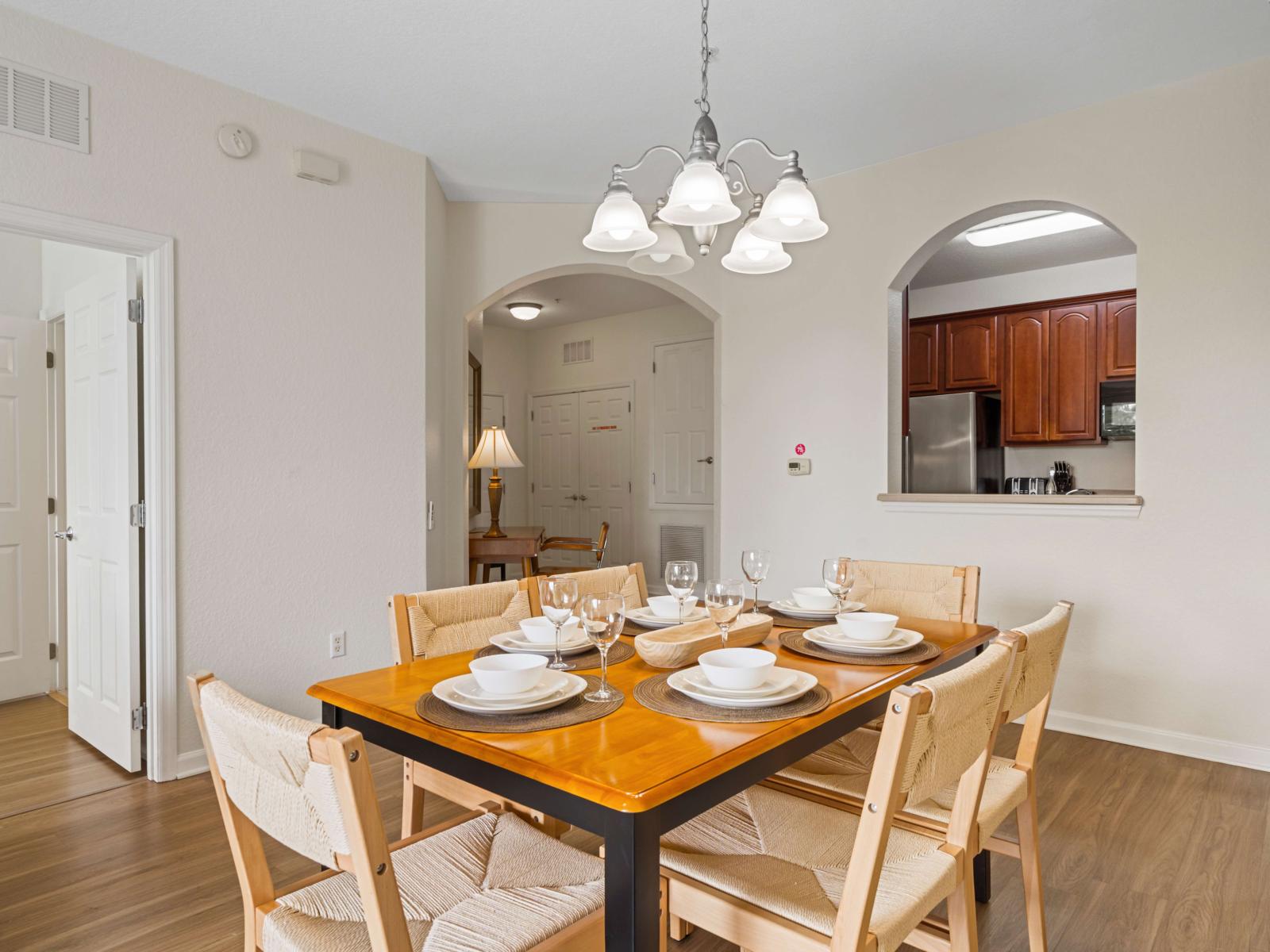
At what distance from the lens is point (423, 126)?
3.42 meters

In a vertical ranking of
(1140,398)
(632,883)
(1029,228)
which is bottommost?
(632,883)

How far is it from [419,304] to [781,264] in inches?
80.2

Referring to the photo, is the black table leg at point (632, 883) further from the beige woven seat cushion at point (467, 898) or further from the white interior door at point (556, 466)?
the white interior door at point (556, 466)

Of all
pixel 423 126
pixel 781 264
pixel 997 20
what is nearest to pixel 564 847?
pixel 781 264

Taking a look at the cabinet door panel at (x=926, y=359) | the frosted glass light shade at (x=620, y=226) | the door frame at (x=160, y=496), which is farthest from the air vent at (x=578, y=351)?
the frosted glass light shade at (x=620, y=226)

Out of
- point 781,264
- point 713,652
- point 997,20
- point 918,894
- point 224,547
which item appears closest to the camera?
point 918,894

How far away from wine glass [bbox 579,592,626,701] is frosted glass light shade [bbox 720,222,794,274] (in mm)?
1168

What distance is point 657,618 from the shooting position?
2.06m

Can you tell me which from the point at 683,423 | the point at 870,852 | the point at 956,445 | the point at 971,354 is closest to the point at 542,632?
the point at 870,852

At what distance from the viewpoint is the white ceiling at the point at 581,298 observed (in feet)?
20.2

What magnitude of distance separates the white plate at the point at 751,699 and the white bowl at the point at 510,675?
25 cm

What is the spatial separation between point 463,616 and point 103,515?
6.66 feet

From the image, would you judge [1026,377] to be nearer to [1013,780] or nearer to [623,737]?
[1013,780]

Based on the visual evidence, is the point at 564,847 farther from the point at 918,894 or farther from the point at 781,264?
the point at 781,264
